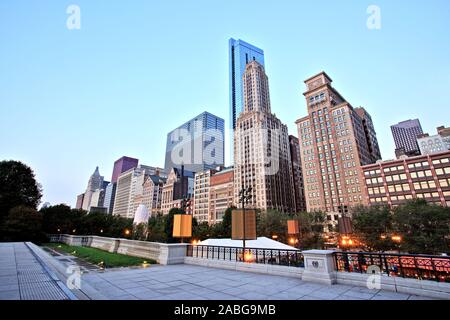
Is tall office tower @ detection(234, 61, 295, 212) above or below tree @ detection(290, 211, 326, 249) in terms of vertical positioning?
above

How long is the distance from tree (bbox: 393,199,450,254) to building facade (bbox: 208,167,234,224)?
70919mm

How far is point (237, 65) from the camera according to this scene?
179m

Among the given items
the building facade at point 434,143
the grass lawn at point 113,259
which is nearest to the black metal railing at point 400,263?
the grass lawn at point 113,259

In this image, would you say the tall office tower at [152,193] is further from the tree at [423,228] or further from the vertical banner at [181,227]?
the vertical banner at [181,227]

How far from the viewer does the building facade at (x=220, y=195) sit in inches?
4072

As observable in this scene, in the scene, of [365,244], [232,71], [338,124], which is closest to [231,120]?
[232,71]

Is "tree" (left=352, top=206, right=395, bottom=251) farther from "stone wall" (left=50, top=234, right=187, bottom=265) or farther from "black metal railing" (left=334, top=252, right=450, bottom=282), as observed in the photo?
"stone wall" (left=50, top=234, right=187, bottom=265)

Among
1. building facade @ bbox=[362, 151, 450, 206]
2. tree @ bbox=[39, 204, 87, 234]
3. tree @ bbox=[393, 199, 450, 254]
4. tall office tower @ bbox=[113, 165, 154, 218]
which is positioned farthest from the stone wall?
tall office tower @ bbox=[113, 165, 154, 218]

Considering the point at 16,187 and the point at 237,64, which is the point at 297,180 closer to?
the point at 16,187

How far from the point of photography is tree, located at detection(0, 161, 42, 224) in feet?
119

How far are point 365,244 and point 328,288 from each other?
3847 cm

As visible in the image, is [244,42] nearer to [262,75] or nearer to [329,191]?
[262,75]

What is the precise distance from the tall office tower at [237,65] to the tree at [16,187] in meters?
134

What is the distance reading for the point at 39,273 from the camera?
700 cm
